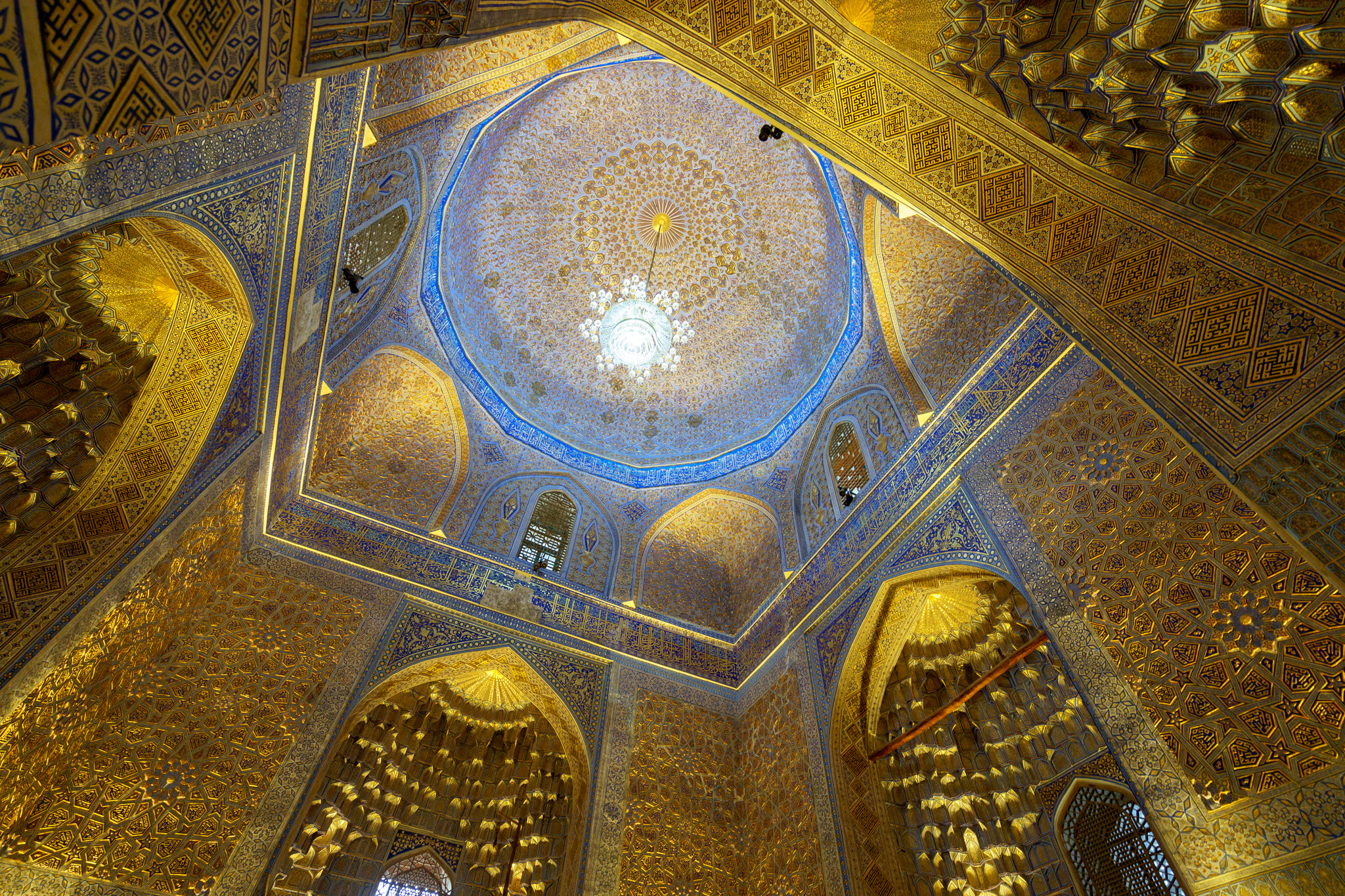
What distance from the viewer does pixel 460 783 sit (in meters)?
6.75

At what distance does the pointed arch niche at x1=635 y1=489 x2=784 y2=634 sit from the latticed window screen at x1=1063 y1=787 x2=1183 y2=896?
3963 mm

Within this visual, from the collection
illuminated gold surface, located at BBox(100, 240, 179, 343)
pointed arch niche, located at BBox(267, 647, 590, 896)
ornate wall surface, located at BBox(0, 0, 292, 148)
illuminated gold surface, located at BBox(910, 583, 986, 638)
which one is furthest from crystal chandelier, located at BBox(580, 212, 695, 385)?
ornate wall surface, located at BBox(0, 0, 292, 148)

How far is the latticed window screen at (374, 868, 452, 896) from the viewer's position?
605 cm

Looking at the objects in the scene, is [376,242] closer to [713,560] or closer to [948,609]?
[713,560]

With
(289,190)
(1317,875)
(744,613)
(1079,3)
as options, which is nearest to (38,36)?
(289,190)

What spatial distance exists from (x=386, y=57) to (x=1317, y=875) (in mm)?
5180

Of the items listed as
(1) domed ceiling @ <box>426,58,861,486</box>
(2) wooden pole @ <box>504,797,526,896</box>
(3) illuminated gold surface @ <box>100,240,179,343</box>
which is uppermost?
(1) domed ceiling @ <box>426,58,861,486</box>

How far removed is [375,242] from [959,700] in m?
6.55

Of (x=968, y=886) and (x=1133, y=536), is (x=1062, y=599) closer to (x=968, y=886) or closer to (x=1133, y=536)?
(x=1133, y=536)

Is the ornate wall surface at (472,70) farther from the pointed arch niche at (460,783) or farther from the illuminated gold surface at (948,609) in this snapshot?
the illuminated gold surface at (948,609)

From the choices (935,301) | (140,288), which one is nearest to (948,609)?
(935,301)

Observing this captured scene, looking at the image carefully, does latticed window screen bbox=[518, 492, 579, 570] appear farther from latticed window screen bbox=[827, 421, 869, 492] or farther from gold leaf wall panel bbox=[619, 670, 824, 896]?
latticed window screen bbox=[827, 421, 869, 492]

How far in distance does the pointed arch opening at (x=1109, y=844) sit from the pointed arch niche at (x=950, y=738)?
0.46 feet

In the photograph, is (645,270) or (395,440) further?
(645,270)
